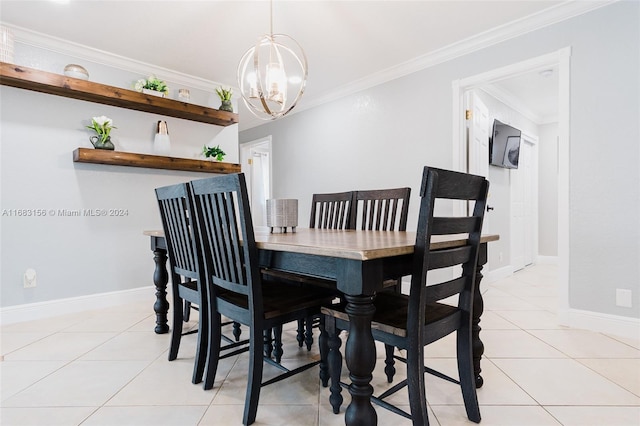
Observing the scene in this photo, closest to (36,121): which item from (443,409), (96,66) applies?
(96,66)

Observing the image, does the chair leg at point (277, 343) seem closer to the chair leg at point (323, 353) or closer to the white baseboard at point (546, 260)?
the chair leg at point (323, 353)

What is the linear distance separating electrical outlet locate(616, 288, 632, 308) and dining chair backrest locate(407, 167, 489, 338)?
1.75 metres

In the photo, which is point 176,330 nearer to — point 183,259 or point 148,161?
point 183,259

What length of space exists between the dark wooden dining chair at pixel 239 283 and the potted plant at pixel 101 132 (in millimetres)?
2051

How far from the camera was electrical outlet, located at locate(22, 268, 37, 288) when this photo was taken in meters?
2.78

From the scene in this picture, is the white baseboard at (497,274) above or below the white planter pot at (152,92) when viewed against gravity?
below

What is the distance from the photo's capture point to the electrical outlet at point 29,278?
9.11 feet

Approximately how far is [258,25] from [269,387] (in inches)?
103

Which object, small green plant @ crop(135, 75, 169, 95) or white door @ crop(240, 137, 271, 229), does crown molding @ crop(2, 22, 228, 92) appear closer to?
small green plant @ crop(135, 75, 169, 95)

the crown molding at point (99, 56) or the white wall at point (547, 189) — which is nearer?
the crown molding at point (99, 56)

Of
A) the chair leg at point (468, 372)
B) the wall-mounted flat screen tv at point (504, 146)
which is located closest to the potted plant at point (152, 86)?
the chair leg at point (468, 372)

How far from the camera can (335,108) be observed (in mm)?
4309

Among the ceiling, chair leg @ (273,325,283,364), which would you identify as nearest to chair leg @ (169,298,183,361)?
chair leg @ (273,325,283,364)

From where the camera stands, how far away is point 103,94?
115 inches
